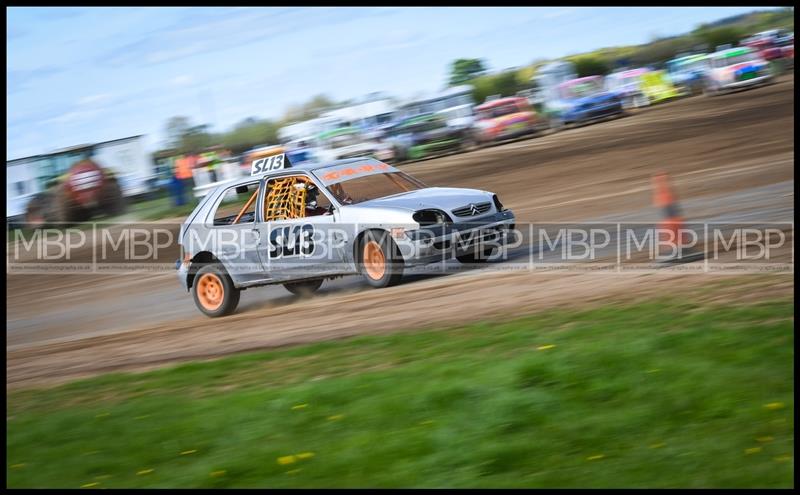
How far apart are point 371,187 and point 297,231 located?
970 mm

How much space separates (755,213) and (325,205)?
18.3 ft

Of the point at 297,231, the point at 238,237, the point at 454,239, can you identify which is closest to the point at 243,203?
the point at 238,237

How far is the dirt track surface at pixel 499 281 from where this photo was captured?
30.5 feet

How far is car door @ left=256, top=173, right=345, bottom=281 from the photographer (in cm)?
1084

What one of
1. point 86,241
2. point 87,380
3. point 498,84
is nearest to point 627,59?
point 498,84

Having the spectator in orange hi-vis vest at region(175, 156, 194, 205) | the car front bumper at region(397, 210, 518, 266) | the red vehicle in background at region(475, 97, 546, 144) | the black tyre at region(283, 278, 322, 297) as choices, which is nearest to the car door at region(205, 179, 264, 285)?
the black tyre at region(283, 278, 322, 297)

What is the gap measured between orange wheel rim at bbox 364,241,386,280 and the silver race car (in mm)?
11

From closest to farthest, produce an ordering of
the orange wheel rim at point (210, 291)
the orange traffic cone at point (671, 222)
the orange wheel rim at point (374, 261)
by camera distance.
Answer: the orange traffic cone at point (671, 222), the orange wheel rim at point (374, 261), the orange wheel rim at point (210, 291)

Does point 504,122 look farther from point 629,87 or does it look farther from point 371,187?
point 371,187

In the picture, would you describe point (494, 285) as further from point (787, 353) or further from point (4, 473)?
point (4, 473)

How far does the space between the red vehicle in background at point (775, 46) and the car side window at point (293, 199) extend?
2441cm

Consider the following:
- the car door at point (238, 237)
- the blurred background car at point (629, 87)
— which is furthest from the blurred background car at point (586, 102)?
the car door at point (238, 237)

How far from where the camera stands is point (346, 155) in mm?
29547

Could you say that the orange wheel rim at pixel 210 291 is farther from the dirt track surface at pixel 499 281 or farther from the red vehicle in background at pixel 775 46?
the red vehicle in background at pixel 775 46
